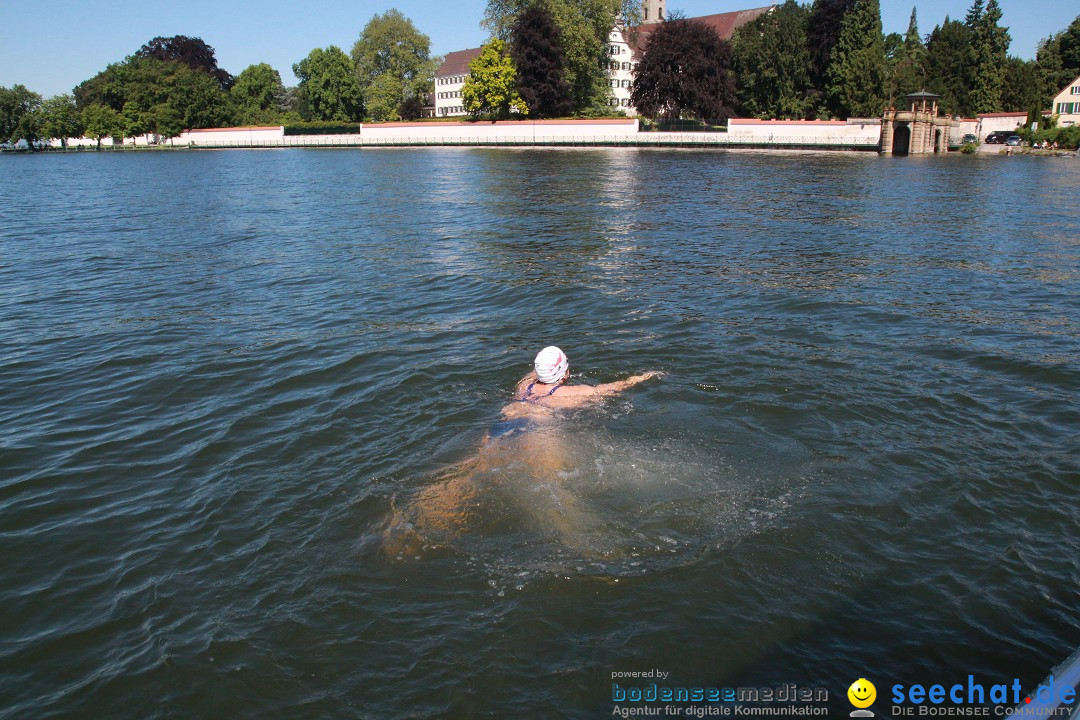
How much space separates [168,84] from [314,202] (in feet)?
340

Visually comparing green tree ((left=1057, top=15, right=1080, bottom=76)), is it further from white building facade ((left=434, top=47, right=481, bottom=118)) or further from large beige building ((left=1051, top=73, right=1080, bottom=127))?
white building facade ((left=434, top=47, right=481, bottom=118))

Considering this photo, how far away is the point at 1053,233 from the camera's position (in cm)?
2297

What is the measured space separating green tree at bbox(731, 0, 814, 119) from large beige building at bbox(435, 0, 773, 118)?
1609cm

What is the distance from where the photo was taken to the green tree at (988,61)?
3044 inches

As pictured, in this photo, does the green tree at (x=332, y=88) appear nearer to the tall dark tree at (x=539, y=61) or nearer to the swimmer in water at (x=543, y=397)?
the tall dark tree at (x=539, y=61)

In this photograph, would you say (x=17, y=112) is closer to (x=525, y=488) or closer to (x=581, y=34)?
(x=581, y=34)

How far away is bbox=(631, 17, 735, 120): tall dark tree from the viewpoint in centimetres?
8550

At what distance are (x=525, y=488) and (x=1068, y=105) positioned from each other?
94.4 m

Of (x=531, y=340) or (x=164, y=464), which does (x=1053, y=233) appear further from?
(x=164, y=464)

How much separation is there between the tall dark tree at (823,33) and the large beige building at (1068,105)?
80.2ft

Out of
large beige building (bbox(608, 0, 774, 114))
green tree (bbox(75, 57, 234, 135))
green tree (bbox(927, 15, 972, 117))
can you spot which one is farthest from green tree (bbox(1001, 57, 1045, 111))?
green tree (bbox(75, 57, 234, 135))

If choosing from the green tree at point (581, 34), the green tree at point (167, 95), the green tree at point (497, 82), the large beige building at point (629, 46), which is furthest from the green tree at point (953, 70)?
the green tree at point (167, 95)

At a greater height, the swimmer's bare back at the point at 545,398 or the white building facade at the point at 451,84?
the white building facade at the point at 451,84

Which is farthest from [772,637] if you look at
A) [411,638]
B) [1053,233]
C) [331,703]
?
[1053,233]
